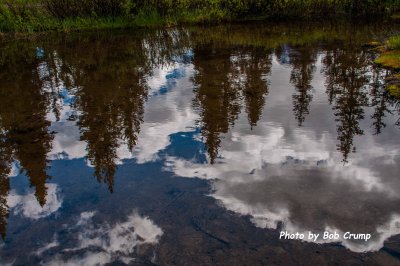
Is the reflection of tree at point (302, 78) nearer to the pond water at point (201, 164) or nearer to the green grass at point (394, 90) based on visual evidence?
the pond water at point (201, 164)

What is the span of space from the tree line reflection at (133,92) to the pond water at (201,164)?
7cm

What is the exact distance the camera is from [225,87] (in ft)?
46.1

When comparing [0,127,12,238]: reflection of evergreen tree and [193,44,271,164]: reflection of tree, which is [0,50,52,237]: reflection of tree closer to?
[0,127,12,238]: reflection of evergreen tree

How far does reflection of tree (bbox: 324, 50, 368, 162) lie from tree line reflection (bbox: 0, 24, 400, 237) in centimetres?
3

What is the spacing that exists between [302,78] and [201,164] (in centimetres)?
809

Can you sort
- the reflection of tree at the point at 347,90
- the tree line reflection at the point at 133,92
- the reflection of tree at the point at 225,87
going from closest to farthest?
the tree line reflection at the point at 133,92 < the reflection of tree at the point at 347,90 < the reflection of tree at the point at 225,87

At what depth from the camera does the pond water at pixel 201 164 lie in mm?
6211

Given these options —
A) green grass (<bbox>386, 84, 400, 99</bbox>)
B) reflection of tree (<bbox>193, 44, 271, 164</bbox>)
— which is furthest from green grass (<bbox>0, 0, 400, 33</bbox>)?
green grass (<bbox>386, 84, 400, 99</bbox>)

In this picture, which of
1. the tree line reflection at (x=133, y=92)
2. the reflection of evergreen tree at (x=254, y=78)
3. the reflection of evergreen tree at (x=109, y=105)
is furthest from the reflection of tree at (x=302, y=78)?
the reflection of evergreen tree at (x=109, y=105)

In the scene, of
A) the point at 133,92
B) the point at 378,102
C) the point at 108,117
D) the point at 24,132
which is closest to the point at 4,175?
the point at 24,132

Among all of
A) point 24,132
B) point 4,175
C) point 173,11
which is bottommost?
point 4,175

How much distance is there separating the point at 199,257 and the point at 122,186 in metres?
2.81

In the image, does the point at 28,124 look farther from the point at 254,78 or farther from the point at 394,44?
the point at 394,44

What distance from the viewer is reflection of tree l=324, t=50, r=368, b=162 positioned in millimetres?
9784
